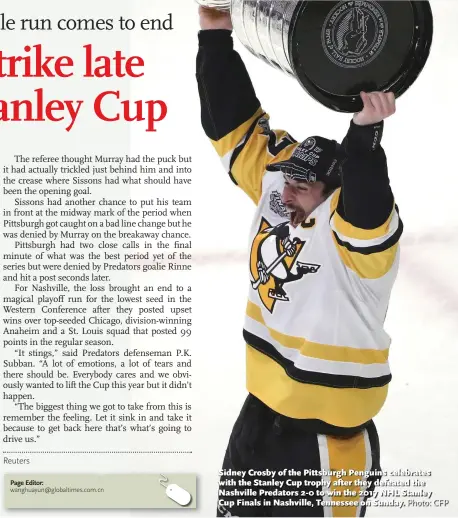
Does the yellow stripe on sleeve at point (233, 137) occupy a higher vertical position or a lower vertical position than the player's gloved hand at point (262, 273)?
higher

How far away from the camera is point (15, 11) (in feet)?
5.50

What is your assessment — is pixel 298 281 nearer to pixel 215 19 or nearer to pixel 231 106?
pixel 231 106

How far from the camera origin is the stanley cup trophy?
4.31 ft

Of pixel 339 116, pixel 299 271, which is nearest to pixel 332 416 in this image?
pixel 299 271

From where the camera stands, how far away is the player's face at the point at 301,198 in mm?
1535

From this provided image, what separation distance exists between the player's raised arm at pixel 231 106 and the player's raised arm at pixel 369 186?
32 cm

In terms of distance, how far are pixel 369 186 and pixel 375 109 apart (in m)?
0.12

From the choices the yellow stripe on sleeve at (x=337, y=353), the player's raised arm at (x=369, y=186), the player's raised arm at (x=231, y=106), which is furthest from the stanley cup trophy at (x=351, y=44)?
the yellow stripe on sleeve at (x=337, y=353)

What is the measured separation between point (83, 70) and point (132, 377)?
65 centimetres

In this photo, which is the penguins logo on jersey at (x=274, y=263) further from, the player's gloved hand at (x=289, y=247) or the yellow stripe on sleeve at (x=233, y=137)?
the yellow stripe on sleeve at (x=233, y=137)

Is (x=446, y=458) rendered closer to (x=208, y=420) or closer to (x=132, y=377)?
(x=208, y=420)

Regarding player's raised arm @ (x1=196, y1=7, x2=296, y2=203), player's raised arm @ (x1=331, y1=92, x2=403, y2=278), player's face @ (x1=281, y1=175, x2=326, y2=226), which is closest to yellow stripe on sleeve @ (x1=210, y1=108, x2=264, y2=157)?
player's raised arm @ (x1=196, y1=7, x2=296, y2=203)

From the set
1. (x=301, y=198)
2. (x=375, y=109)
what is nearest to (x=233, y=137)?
(x=301, y=198)

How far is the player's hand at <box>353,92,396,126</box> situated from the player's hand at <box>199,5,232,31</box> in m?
0.46
